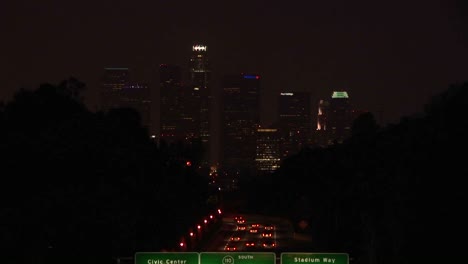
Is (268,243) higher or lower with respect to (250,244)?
lower

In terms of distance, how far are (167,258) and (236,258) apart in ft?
5.76

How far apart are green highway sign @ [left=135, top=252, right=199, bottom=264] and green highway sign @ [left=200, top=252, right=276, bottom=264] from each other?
0.25 metres

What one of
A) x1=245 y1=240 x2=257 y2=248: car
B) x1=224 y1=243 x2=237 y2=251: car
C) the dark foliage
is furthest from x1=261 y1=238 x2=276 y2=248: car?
the dark foliage

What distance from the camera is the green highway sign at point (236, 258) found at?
29.5 meters

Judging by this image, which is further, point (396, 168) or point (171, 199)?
point (171, 199)

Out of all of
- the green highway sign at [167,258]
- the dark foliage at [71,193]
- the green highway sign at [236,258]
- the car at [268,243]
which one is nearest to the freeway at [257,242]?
the car at [268,243]

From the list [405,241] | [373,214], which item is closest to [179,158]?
[373,214]

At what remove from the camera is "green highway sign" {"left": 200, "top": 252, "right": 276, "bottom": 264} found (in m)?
29.5

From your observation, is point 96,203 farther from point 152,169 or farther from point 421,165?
point 152,169

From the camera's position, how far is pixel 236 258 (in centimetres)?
2955

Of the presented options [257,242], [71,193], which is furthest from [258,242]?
[71,193]

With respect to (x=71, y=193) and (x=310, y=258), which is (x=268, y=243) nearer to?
(x=71, y=193)

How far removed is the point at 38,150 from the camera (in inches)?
1770

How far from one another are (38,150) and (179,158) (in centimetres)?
5893
